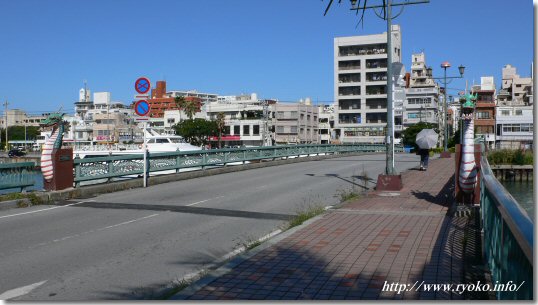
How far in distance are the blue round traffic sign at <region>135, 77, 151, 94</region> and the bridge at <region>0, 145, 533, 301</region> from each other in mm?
3802

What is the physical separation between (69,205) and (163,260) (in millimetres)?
7347

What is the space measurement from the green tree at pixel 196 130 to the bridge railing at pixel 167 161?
68.5 m

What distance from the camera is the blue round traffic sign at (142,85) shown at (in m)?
19.3

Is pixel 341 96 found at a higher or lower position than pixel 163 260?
higher

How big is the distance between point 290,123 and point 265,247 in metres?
102

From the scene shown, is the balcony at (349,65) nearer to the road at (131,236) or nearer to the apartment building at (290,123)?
the apartment building at (290,123)

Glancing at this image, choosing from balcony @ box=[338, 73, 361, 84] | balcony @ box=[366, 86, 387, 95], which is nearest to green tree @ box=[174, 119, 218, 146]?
balcony @ box=[338, 73, 361, 84]

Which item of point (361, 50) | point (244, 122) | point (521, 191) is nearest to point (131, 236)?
point (521, 191)

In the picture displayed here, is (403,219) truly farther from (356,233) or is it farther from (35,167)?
(35,167)

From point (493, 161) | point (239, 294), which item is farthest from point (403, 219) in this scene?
point (493, 161)

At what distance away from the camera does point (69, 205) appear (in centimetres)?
1444

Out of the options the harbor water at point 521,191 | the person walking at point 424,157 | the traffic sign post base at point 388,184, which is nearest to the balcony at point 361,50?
the harbor water at point 521,191

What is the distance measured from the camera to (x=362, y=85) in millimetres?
103125

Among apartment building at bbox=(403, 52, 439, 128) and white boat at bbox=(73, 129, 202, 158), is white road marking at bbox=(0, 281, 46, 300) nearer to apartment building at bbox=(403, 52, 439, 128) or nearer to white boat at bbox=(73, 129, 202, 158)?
white boat at bbox=(73, 129, 202, 158)
